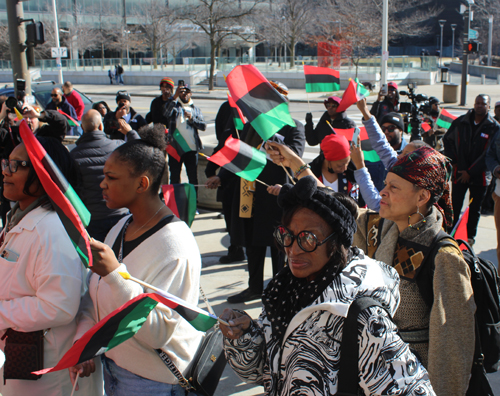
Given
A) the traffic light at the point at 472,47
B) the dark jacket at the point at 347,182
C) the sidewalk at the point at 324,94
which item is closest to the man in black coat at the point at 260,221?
the dark jacket at the point at 347,182

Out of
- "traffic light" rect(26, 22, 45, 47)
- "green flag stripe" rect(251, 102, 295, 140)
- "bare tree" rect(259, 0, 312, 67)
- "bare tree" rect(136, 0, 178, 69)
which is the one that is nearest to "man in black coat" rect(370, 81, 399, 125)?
"green flag stripe" rect(251, 102, 295, 140)

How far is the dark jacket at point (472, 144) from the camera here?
659 centimetres

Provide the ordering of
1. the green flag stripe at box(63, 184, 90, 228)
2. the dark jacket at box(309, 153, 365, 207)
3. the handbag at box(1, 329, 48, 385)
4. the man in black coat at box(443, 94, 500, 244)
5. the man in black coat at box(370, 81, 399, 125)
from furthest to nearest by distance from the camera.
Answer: the man in black coat at box(370, 81, 399, 125)
the man in black coat at box(443, 94, 500, 244)
the dark jacket at box(309, 153, 365, 207)
the handbag at box(1, 329, 48, 385)
the green flag stripe at box(63, 184, 90, 228)

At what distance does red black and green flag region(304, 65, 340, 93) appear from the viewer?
15.6 ft

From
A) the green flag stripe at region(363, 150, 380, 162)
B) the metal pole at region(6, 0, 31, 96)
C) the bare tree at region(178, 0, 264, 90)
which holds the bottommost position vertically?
the green flag stripe at region(363, 150, 380, 162)

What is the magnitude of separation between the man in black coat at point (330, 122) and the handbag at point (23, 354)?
455cm

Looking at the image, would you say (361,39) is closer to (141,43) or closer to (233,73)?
(141,43)

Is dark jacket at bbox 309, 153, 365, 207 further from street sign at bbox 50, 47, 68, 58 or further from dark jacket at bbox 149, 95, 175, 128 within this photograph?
street sign at bbox 50, 47, 68, 58

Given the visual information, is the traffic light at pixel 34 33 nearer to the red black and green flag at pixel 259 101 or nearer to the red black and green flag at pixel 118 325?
the red black and green flag at pixel 259 101

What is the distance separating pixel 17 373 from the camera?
7.35 ft

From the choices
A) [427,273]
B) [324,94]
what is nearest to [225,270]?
[427,273]

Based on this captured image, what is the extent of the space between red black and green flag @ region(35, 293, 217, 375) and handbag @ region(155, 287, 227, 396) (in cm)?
35

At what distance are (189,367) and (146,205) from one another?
30.4 inches

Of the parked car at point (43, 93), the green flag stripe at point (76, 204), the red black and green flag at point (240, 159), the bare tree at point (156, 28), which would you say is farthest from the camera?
the bare tree at point (156, 28)
